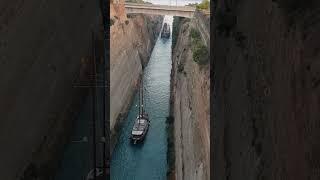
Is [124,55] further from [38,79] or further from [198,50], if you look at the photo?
[38,79]

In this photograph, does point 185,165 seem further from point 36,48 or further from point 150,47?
point 150,47

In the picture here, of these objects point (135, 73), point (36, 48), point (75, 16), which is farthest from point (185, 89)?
point (36, 48)

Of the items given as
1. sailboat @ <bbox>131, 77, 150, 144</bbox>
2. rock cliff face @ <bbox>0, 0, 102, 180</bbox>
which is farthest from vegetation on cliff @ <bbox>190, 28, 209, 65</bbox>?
rock cliff face @ <bbox>0, 0, 102, 180</bbox>

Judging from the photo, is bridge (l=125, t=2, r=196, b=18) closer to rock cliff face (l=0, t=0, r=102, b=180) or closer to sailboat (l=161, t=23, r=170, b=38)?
sailboat (l=161, t=23, r=170, b=38)

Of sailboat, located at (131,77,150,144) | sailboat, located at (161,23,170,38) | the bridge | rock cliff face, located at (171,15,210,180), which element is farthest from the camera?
sailboat, located at (161,23,170,38)
